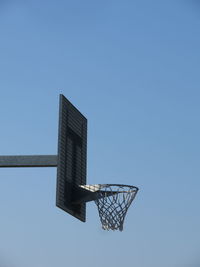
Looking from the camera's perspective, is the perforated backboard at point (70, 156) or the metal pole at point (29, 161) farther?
the metal pole at point (29, 161)

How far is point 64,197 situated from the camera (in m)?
18.0

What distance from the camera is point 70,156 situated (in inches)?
742

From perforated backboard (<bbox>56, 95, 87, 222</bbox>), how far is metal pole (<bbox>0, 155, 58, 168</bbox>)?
217 millimetres

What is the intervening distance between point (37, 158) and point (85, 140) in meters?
2.01

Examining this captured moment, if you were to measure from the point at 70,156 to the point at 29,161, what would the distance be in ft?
3.39

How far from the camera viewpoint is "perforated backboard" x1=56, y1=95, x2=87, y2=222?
18031 millimetres

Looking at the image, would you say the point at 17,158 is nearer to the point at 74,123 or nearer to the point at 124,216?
the point at 74,123

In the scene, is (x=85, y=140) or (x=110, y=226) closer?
(x=110, y=226)

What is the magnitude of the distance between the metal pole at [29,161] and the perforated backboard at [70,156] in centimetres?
22

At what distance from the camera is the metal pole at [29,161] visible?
18.2m

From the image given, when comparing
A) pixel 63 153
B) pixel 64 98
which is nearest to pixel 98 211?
pixel 63 153

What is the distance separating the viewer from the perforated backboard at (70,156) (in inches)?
710

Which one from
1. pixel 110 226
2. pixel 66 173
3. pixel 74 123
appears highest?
pixel 74 123

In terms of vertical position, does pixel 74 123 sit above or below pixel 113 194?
above
